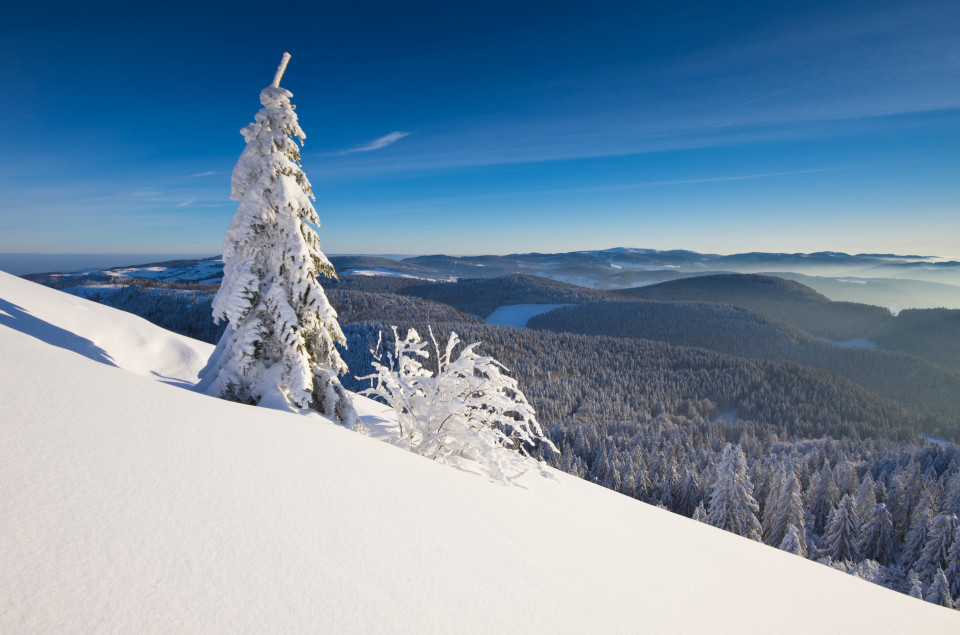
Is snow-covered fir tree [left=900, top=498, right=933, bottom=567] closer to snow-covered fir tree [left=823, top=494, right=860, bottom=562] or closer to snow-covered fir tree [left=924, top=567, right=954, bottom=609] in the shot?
snow-covered fir tree [left=823, top=494, right=860, bottom=562]

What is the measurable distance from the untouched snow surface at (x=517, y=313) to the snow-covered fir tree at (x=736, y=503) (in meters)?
148

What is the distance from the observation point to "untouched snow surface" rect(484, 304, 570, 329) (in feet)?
589

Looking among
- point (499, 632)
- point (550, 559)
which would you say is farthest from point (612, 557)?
point (499, 632)

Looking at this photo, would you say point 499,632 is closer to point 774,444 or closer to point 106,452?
point 106,452

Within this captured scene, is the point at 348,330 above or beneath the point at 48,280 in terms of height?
beneath

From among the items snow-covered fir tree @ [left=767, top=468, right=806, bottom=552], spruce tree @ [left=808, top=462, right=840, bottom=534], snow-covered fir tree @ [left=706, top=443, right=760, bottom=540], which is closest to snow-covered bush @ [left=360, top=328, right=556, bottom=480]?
snow-covered fir tree @ [left=706, top=443, right=760, bottom=540]

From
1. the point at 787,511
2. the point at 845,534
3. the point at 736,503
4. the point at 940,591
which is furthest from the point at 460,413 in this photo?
the point at 845,534

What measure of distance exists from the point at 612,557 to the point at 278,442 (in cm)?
438

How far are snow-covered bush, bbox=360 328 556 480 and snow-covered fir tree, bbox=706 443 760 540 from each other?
21277 mm

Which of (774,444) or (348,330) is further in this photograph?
(348,330)

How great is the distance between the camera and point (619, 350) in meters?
96.5

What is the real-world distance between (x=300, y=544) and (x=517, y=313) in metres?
185

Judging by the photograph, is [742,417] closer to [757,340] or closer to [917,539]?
[917,539]

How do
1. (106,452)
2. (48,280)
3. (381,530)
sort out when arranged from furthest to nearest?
1. (48,280)
2. (381,530)
3. (106,452)
